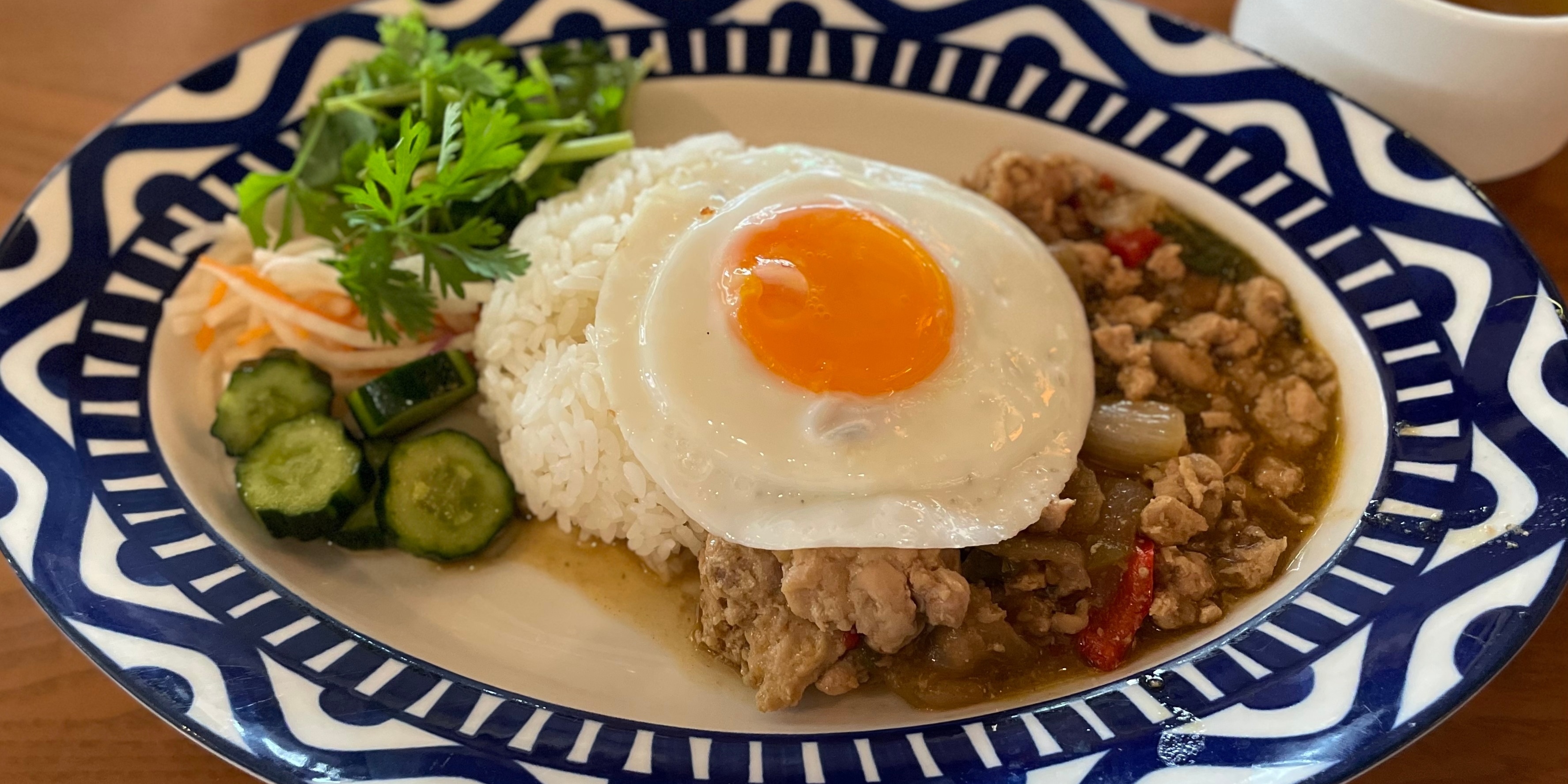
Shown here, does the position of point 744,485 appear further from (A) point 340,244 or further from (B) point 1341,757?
(A) point 340,244

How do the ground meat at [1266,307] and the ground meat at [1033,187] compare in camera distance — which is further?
the ground meat at [1033,187]

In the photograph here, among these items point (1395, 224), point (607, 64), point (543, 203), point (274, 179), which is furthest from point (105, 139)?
point (1395, 224)

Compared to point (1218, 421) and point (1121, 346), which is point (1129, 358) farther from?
point (1218, 421)

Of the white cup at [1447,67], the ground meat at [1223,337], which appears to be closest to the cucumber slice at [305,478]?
the ground meat at [1223,337]

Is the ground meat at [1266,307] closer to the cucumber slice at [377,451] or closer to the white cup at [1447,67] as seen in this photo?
the white cup at [1447,67]

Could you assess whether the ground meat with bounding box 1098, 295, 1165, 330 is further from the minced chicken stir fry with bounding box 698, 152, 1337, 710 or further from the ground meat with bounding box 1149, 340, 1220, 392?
the ground meat with bounding box 1149, 340, 1220, 392

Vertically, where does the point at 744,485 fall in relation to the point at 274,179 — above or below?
below

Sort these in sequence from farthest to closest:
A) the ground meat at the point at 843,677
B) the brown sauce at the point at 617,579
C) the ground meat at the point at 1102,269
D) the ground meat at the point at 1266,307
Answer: the ground meat at the point at 1102,269
the ground meat at the point at 1266,307
the brown sauce at the point at 617,579
the ground meat at the point at 843,677
